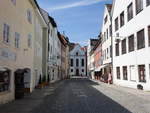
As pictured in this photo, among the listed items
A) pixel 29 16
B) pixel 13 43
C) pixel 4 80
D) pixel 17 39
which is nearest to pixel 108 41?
Answer: pixel 29 16

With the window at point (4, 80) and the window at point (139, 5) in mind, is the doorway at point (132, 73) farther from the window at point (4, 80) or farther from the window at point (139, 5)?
the window at point (4, 80)

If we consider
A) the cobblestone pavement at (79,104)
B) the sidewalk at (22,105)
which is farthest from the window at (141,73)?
the sidewalk at (22,105)

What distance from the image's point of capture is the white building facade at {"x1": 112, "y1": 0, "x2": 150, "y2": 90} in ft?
70.1

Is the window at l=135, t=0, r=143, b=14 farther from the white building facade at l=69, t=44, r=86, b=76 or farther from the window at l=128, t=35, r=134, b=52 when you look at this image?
the white building facade at l=69, t=44, r=86, b=76

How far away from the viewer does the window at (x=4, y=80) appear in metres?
13.0

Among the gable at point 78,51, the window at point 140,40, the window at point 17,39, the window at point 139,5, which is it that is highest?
the gable at point 78,51

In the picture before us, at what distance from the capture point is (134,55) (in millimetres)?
24438

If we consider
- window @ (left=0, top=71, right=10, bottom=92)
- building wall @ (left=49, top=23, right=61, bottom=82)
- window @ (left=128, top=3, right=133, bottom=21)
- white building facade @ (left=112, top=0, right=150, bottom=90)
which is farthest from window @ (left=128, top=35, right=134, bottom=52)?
window @ (left=0, top=71, right=10, bottom=92)

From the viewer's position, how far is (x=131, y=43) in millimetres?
26047

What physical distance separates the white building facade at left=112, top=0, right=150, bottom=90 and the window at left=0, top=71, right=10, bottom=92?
12.5 metres

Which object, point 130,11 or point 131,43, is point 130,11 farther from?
point 131,43

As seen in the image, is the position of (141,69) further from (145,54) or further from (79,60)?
(79,60)

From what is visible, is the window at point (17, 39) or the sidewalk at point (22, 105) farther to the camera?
the window at point (17, 39)

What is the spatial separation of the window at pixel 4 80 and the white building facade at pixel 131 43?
1245 centimetres
